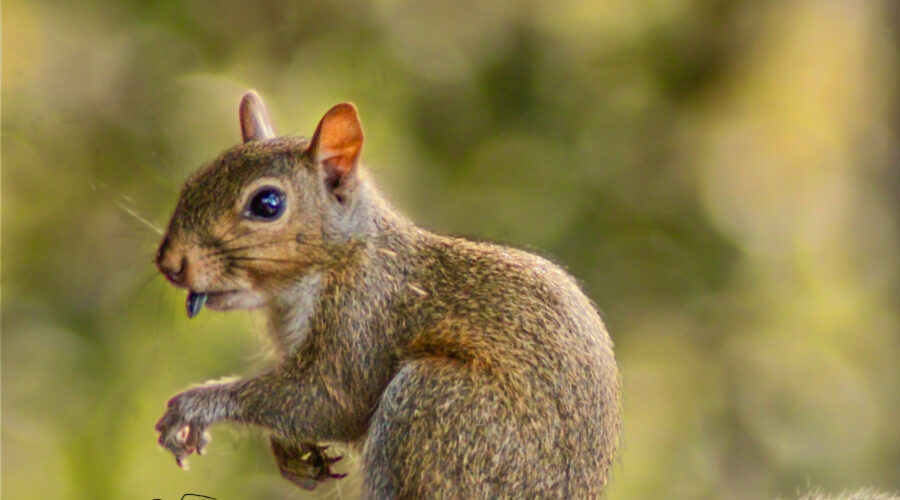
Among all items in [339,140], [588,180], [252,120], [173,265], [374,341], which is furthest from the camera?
[588,180]

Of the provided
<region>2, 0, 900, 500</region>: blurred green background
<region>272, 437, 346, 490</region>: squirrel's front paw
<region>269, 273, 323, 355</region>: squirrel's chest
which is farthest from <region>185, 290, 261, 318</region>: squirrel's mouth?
<region>2, 0, 900, 500</region>: blurred green background

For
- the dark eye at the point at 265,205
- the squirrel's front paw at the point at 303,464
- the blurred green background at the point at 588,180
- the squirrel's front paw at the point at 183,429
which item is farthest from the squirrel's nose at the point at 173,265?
the blurred green background at the point at 588,180

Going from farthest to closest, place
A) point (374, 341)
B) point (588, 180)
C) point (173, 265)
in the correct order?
point (588, 180)
point (374, 341)
point (173, 265)

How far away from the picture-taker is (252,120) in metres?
2.56

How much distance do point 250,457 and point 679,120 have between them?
8.68 feet

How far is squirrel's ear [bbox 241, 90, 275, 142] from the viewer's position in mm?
2551

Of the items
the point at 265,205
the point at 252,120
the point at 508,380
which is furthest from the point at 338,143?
the point at 508,380

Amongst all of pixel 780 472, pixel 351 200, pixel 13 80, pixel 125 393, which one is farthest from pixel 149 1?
pixel 780 472

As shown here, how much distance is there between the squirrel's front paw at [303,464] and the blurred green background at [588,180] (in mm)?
1983

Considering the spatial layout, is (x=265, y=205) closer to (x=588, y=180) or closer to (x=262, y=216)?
(x=262, y=216)

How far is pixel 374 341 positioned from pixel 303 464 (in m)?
0.31

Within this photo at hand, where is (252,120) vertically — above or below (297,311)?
above

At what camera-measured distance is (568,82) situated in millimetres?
5566

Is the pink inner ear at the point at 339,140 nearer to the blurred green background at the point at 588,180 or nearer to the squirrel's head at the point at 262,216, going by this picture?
the squirrel's head at the point at 262,216
